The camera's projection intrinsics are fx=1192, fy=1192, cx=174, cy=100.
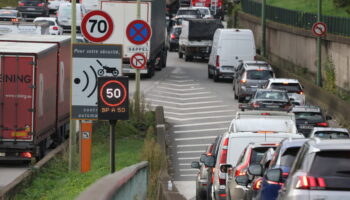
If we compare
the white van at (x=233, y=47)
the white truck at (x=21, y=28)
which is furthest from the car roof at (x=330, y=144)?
the white van at (x=233, y=47)

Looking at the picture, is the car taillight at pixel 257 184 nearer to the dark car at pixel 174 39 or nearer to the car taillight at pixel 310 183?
the car taillight at pixel 310 183

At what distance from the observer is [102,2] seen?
50.4 metres

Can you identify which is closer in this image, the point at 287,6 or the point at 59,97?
the point at 59,97

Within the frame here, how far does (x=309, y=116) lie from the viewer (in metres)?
34.7

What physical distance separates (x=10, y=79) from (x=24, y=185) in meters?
5.35

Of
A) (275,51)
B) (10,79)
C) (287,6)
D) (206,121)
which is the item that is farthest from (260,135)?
(287,6)

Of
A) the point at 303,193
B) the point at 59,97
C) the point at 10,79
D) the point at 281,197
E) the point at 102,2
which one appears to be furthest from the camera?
the point at 102,2

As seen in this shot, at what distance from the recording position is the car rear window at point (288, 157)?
43.8 ft

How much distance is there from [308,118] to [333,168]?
23.9 metres

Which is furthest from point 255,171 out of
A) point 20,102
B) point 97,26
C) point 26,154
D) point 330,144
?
point 26,154

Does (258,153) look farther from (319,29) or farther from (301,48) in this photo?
(301,48)

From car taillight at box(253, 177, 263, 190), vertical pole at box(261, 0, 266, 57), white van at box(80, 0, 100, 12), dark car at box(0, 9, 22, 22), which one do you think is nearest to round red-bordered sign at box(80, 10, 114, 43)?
car taillight at box(253, 177, 263, 190)

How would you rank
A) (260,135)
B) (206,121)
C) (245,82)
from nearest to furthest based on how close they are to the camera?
(260,135) → (206,121) → (245,82)

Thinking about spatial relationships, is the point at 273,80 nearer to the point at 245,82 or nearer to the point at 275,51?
the point at 245,82
